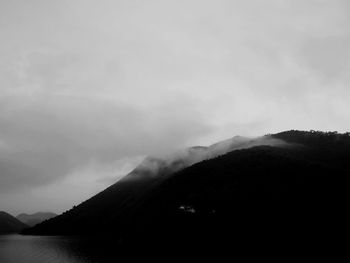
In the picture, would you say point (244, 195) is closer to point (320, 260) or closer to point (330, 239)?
point (330, 239)

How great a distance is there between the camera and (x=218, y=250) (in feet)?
358

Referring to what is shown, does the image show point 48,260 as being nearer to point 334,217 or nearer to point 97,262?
point 97,262

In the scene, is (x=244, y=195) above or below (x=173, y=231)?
above

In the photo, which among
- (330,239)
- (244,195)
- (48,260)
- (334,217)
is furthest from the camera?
(244,195)

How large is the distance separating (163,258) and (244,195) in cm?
5809

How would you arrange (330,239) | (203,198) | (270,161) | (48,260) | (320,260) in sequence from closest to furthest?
(320,260), (330,239), (48,260), (203,198), (270,161)

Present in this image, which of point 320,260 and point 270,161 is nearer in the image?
point 320,260

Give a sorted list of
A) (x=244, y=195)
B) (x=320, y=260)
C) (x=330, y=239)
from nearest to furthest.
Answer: (x=320, y=260) → (x=330, y=239) → (x=244, y=195)

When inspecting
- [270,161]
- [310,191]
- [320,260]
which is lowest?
[320,260]

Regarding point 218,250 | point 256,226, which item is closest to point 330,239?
point 256,226

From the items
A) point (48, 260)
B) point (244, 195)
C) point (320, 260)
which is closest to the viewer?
point (320, 260)

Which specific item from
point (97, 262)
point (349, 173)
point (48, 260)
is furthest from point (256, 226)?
point (48, 260)

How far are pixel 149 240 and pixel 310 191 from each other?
2781 inches

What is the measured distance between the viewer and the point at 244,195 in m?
153
